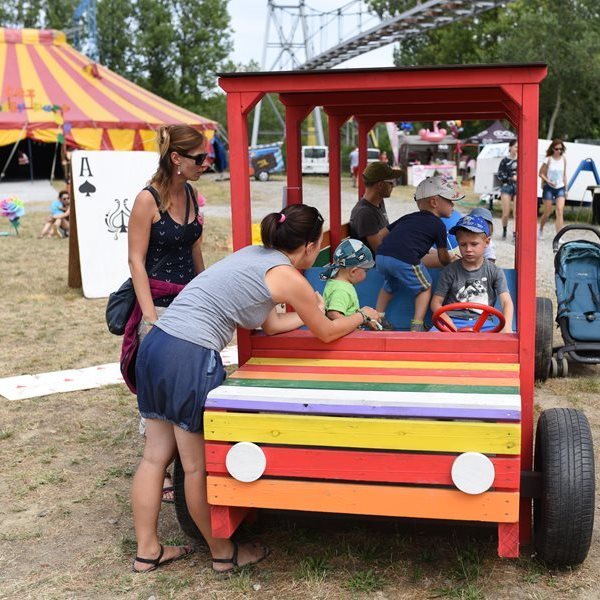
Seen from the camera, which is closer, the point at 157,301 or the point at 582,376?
the point at 157,301

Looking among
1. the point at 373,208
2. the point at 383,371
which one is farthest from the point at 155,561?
the point at 373,208

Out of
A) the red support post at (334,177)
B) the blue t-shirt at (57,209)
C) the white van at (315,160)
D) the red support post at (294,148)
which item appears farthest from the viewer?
the white van at (315,160)

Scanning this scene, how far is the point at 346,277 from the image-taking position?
156 inches

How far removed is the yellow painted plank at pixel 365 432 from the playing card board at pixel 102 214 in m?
7.04

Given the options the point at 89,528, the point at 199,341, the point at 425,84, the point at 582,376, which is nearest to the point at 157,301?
the point at 199,341

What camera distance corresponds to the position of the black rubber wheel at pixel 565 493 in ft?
10.0

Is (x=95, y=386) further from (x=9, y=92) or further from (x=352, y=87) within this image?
(x=9, y=92)

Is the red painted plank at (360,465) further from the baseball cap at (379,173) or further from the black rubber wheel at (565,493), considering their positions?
the baseball cap at (379,173)

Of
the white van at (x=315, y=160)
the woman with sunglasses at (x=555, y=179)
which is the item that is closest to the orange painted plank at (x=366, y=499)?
the woman with sunglasses at (x=555, y=179)

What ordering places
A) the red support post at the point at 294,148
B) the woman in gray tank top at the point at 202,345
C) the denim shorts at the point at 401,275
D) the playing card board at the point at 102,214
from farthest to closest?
the playing card board at the point at 102,214
the denim shorts at the point at 401,275
the red support post at the point at 294,148
the woman in gray tank top at the point at 202,345

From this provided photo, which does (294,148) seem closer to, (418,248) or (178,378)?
(418,248)

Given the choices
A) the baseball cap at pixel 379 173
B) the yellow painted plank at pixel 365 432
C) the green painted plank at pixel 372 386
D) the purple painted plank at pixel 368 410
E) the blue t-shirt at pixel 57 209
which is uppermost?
the baseball cap at pixel 379 173

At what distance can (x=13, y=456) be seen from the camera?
4.82m

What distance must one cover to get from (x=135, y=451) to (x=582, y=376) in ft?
11.2
